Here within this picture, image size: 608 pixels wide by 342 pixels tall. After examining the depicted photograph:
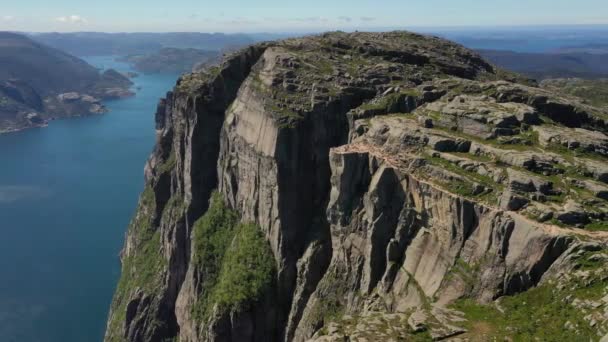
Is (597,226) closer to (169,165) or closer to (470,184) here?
(470,184)

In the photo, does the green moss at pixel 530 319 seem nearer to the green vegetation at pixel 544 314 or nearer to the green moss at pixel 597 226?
the green vegetation at pixel 544 314

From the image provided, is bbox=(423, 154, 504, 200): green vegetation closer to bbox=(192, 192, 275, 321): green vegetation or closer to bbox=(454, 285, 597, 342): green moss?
bbox=(454, 285, 597, 342): green moss

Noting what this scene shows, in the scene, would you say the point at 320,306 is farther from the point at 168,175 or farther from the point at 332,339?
the point at 168,175

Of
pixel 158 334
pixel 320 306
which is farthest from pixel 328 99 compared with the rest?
pixel 158 334

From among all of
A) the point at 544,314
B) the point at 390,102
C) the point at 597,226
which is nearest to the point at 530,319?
the point at 544,314

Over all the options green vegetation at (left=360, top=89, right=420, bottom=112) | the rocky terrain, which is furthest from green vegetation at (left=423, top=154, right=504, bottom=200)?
green vegetation at (left=360, top=89, right=420, bottom=112)
